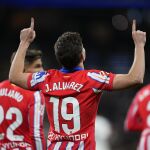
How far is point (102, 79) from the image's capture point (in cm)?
477

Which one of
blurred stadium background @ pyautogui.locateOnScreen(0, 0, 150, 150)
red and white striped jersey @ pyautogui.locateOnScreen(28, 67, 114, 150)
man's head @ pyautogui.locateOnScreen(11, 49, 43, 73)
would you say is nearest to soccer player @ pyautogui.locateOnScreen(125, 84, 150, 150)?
man's head @ pyautogui.locateOnScreen(11, 49, 43, 73)

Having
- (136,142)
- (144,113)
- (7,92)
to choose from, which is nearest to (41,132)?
(7,92)

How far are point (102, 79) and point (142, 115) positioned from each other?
349cm

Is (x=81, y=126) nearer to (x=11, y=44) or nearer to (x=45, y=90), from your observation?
(x=45, y=90)

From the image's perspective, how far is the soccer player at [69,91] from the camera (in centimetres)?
482

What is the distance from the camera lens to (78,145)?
4852 mm

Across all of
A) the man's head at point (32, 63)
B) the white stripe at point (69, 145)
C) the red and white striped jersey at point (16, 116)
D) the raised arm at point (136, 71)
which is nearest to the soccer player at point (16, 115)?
the red and white striped jersey at point (16, 116)

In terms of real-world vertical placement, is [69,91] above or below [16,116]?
above

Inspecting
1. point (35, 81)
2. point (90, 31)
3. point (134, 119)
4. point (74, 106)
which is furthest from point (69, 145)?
point (90, 31)

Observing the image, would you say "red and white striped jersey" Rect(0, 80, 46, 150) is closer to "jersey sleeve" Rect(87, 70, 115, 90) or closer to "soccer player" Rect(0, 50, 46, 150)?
"soccer player" Rect(0, 50, 46, 150)

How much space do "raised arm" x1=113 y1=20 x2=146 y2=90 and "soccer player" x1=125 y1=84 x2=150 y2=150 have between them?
11.0 feet

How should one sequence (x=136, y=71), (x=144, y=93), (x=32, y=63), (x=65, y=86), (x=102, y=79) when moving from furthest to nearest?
(x=144, y=93) < (x=32, y=63) < (x=65, y=86) < (x=102, y=79) < (x=136, y=71)

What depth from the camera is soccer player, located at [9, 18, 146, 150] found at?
4.82 metres

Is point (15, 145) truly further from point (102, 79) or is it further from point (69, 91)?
point (102, 79)
